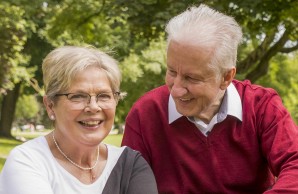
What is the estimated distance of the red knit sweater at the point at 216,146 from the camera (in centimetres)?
307

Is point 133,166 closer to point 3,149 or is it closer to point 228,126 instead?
point 228,126

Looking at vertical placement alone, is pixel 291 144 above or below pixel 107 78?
below

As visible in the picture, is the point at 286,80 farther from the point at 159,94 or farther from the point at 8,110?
the point at 159,94

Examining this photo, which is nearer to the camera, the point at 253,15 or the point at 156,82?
the point at 253,15

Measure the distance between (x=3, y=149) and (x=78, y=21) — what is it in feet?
32.5

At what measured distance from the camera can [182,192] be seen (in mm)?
3158

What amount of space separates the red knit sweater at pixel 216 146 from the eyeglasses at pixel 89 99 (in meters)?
0.47

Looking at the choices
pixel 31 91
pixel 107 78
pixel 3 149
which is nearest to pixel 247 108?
pixel 107 78

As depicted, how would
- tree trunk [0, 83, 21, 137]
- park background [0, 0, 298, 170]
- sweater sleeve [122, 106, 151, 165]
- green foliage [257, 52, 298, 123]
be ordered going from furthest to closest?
1. tree trunk [0, 83, 21, 137]
2. green foliage [257, 52, 298, 123]
3. park background [0, 0, 298, 170]
4. sweater sleeve [122, 106, 151, 165]

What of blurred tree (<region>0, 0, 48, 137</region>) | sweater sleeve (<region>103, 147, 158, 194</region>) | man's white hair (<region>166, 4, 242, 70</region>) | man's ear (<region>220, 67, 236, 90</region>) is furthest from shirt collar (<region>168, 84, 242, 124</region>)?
blurred tree (<region>0, 0, 48, 137</region>)

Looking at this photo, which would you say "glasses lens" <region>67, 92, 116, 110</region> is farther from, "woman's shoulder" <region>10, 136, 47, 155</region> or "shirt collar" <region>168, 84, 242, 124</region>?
"shirt collar" <region>168, 84, 242, 124</region>

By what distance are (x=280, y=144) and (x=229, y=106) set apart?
0.33m

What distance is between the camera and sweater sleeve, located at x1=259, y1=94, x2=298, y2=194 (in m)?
2.76

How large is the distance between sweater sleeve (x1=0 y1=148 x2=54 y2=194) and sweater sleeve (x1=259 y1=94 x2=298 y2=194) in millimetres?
1002
